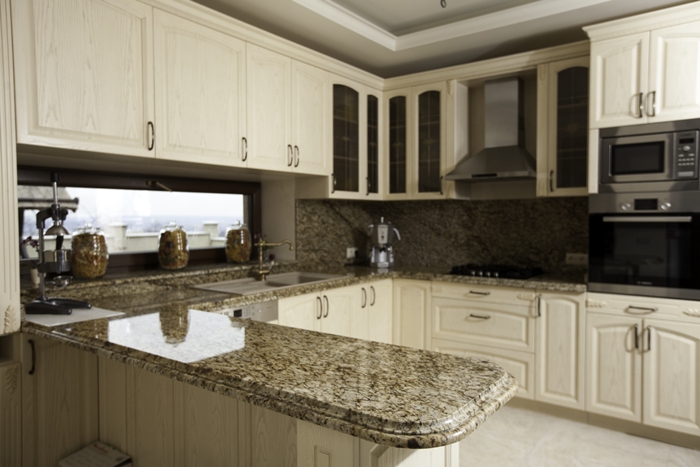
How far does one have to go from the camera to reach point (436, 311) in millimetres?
3377

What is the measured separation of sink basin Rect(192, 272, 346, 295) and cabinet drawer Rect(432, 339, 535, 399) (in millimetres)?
1018

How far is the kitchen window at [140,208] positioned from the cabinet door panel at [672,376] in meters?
2.67

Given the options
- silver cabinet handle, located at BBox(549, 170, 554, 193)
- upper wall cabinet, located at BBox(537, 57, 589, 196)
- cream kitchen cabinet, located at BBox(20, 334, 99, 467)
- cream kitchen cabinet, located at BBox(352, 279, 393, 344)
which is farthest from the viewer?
cream kitchen cabinet, located at BBox(352, 279, 393, 344)

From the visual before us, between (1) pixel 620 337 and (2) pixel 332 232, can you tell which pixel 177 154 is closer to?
(2) pixel 332 232

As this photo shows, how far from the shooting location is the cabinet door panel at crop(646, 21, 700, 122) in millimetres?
2482

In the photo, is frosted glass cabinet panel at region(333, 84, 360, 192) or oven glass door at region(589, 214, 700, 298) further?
frosted glass cabinet panel at region(333, 84, 360, 192)

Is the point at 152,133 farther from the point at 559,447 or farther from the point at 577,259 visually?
the point at 577,259

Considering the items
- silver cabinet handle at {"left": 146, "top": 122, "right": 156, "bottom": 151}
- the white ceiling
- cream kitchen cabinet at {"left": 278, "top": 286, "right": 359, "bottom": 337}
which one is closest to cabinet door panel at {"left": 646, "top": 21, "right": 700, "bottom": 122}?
the white ceiling

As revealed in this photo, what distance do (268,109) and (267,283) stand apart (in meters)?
1.12

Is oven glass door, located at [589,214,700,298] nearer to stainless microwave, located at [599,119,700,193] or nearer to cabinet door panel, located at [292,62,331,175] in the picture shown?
stainless microwave, located at [599,119,700,193]

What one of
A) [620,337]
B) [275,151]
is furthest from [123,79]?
[620,337]

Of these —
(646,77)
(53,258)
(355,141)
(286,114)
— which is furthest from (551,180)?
(53,258)

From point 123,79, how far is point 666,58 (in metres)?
2.77

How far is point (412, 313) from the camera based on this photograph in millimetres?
3479
